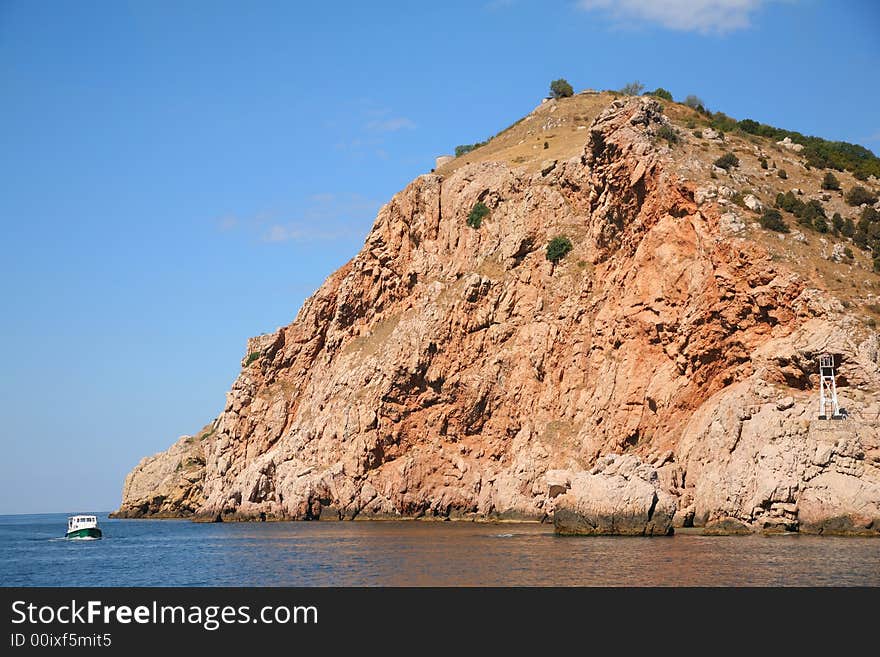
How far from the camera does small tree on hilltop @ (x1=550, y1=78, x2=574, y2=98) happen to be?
4707 inches

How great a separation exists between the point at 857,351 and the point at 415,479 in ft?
112

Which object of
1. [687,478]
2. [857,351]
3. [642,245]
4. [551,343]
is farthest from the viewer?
[551,343]

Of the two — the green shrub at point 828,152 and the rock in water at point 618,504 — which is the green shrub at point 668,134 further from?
the rock in water at point 618,504

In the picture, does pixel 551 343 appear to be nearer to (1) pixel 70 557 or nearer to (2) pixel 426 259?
(2) pixel 426 259

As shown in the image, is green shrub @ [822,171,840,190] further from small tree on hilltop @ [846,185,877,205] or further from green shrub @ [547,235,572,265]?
green shrub @ [547,235,572,265]

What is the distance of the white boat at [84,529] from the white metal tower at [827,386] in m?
50.7

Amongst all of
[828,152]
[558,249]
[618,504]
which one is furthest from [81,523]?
[828,152]

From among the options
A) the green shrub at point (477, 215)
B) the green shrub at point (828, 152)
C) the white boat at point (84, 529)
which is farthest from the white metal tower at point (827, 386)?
the white boat at point (84, 529)

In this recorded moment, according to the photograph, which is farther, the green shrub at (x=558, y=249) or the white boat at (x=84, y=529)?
the green shrub at (x=558, y=249)

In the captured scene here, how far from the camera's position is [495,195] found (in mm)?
79000

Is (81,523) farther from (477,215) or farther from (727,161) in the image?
(727,161)

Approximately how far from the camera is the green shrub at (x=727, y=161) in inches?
2402

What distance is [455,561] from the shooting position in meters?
38.2
